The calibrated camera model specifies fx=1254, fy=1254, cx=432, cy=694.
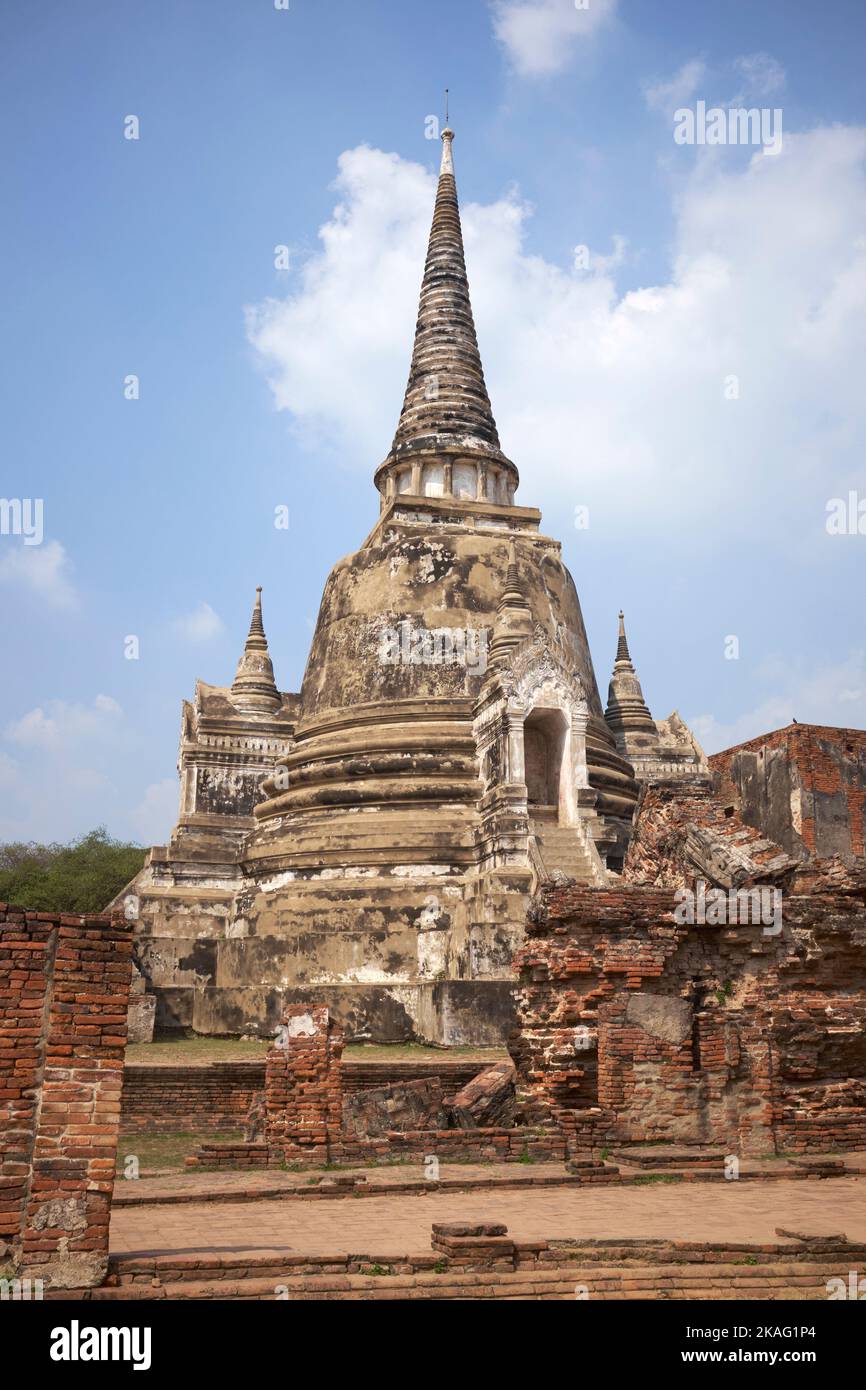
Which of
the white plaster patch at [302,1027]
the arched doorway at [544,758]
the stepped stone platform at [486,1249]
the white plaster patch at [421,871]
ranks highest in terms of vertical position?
the arched doorway at [544,758]

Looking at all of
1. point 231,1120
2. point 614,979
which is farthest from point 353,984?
point 614,979

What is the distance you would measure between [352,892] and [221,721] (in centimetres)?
1162

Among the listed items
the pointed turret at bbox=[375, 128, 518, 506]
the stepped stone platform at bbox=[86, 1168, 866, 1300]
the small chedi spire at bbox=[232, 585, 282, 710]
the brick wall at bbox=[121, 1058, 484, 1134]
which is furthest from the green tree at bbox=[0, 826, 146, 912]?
the stepped stone platform at bbox=[86, 1168, 866, 1300]

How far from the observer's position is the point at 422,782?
23.5 meters

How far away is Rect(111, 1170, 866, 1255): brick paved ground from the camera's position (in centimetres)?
734

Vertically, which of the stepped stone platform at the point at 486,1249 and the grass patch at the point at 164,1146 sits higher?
the stepped stone platform at the point at 486,1249

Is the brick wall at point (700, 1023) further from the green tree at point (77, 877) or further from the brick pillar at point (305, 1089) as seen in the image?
the green tree at point (77, 877)

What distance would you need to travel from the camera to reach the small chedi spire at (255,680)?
3344 centimetres

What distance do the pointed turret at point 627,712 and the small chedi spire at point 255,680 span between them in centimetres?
911

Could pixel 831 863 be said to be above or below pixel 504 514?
below

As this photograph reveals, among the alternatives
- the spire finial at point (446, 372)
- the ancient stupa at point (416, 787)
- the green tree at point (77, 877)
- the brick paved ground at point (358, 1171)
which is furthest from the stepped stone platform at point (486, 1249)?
the green tree at point (77, 877)

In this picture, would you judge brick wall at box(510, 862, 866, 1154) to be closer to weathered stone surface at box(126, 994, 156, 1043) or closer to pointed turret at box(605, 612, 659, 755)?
weathered stone surface at box(126, 994, 156, 1043)
